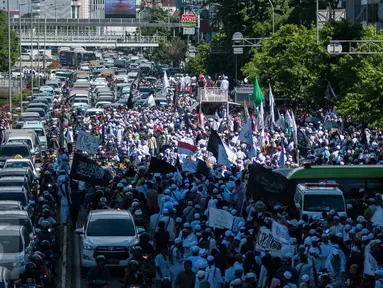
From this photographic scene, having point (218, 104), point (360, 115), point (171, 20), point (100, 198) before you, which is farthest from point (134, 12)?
point (100, 198)

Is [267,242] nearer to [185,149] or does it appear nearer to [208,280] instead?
[208,280]

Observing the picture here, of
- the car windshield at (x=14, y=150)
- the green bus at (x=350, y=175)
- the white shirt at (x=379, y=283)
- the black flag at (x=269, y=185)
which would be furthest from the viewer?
the car windshield at (x=14, y=150)

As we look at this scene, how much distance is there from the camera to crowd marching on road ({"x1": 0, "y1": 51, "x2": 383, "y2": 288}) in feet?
62.3

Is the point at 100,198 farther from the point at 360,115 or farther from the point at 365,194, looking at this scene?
the point at 360,115

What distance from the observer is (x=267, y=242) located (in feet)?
63.9

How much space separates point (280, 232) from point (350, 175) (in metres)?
11.4

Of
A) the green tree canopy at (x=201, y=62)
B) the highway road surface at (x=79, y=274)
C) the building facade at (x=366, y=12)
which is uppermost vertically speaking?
the building facade at (x=366, y=12)

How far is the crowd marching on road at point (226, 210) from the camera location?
1900cm

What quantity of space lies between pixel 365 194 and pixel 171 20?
140 meters

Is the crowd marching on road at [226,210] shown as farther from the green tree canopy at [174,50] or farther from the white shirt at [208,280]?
the green tree canopy at [174,50]

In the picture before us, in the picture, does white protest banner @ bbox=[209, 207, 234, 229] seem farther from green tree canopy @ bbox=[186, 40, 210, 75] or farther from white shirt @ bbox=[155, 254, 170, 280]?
green tree canopy @ bbox=[186, 40, 210, 75]

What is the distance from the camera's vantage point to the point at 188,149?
110 feet

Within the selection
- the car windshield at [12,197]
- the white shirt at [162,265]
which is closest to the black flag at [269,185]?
the white shirt at [162,265]

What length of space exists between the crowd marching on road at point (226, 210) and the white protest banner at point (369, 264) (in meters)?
0.02
